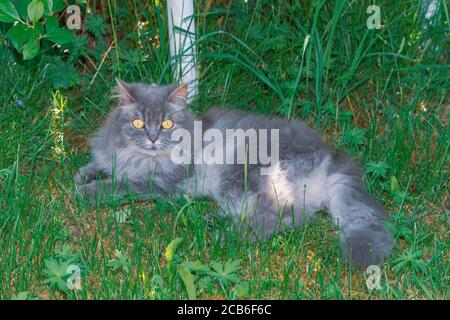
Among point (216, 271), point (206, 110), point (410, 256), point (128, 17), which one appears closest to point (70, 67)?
point (128, 17)

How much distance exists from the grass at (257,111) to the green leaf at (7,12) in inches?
30.8

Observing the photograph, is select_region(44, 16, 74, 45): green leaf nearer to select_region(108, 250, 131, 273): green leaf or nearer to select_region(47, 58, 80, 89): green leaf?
select_region(47, 58, 80, 89): green leaf

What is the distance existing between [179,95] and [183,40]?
2.38ft

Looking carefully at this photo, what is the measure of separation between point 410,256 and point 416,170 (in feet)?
3.49

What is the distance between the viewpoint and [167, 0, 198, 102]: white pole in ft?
16.0

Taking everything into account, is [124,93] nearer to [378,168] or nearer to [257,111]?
[257,111]

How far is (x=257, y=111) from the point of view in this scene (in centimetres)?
507

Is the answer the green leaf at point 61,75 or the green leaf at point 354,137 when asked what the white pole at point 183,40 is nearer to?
the green leaf at point 61,75

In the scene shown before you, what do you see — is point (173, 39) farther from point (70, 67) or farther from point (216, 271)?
point (216, 271)

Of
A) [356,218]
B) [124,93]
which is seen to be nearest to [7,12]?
[124,93]

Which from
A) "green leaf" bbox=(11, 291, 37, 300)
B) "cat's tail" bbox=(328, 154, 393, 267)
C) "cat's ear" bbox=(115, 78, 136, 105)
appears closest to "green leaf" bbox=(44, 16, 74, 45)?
"cat's ear" bbox=(115, 78, 136, 105)

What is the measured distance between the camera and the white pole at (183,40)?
16.0 ft

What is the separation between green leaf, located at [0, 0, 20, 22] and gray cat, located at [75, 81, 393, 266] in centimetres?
70

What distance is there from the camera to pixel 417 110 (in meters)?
5.20
